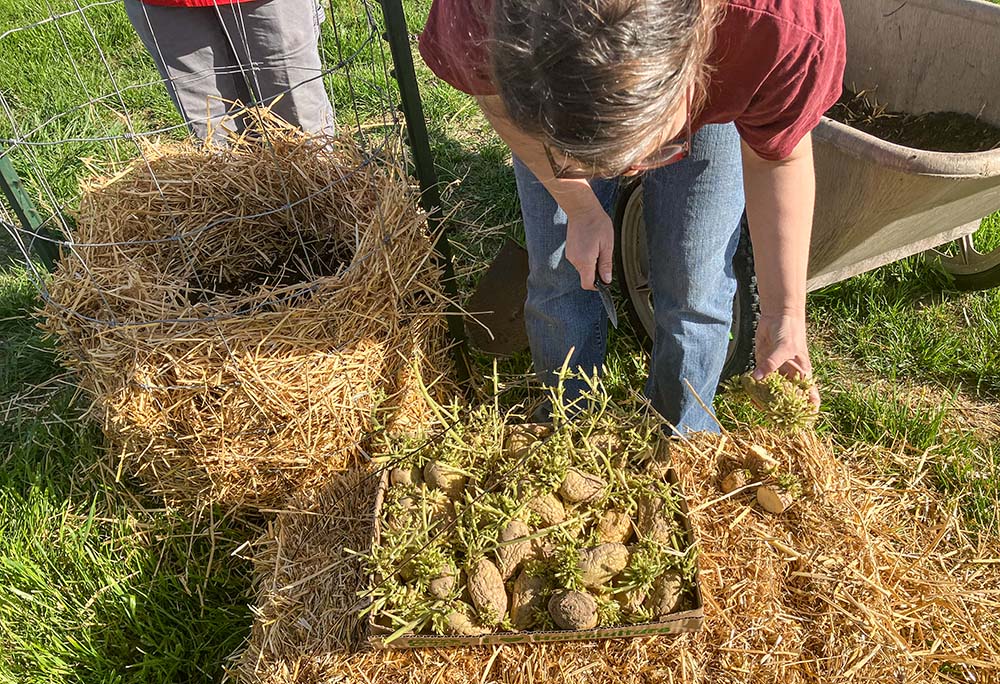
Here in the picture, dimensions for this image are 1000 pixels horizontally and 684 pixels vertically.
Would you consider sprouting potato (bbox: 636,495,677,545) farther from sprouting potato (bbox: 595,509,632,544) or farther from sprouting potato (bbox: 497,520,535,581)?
sprouting potato (bbox: 497,520,535,581)

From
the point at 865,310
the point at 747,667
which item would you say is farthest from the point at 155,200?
the point at 865,310

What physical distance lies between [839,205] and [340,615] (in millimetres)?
1528

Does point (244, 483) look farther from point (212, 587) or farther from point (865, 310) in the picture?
point (865, 310)

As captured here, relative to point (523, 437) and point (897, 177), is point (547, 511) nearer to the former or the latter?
point (523, 437)

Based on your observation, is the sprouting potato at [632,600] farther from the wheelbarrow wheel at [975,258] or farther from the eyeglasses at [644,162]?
the wheelbarrow wheel at [975,258]

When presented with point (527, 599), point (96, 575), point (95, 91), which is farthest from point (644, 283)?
point (95, 91)

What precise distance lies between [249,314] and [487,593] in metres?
1.06

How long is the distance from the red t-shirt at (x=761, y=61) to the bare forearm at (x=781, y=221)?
8cm

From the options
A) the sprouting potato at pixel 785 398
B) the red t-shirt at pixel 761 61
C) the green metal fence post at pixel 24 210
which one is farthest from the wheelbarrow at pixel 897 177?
the green metal fence post at pixel 24 210

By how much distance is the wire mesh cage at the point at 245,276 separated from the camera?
1938 millimetres

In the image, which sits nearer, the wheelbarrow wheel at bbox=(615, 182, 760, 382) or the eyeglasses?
the eyeglasses

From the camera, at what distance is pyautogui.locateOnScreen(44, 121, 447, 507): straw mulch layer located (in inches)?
76.2

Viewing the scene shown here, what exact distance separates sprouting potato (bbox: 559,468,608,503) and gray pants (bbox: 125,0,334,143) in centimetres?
147

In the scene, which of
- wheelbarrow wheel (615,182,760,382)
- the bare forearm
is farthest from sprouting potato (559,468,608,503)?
wheelbarrow wheel (615,182,760,382)
